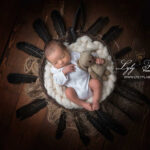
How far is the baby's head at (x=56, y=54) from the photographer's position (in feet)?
3.42

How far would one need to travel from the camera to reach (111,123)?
1185 mm

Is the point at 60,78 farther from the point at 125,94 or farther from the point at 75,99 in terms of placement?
the point at 125,94

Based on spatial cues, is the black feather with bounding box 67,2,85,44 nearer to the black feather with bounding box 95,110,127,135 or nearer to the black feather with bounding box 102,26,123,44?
the black feather with bounding box 102,26,123,44

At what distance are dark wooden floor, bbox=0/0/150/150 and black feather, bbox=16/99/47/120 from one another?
0.26 feet

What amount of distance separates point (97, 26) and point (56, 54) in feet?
1.48

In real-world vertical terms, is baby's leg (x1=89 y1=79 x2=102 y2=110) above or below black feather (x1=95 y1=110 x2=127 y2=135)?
above

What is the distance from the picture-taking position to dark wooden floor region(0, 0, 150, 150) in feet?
4.27

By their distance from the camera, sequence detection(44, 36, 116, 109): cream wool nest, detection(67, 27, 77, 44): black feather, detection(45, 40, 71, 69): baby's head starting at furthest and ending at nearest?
1. detection(67, 27, 77, 44): black feather
2. detection(44, 36, 116, 109): cream wool nest
3. detection(45, 40, 71, 69): baby's head

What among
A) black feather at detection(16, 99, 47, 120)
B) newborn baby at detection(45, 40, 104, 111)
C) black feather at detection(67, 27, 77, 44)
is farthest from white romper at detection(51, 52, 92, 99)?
black feather at detection(16, 99, 47, 120)

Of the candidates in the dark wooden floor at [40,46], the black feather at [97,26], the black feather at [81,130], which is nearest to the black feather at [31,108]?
the dark wooden floor at [40,46]

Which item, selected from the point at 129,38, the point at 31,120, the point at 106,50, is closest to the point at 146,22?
the point at 129,38

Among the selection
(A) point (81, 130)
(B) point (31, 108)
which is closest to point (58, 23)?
(B) point (31, 108)

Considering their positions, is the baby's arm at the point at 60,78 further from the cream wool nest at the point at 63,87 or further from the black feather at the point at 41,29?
the black feather at the point at 41,29

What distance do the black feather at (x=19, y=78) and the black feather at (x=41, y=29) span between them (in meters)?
0.28
